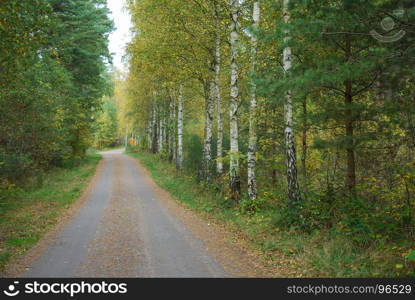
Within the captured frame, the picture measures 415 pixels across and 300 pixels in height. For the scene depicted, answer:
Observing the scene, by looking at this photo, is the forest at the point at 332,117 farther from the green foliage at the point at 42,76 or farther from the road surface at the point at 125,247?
the green foliage at the point at 42,76

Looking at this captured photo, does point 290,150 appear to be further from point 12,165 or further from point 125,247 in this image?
point 12,165

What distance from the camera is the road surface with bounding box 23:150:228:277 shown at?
23.8 ft

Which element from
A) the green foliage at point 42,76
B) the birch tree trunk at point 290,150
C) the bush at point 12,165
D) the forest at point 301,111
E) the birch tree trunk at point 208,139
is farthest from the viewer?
the birch tree trunk at point 208,139

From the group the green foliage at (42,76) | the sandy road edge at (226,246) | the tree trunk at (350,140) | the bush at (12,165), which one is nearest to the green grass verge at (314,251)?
the sandy road edge at (226,246)

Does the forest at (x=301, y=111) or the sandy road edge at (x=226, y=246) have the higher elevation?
the forest at (x=301, y=111)

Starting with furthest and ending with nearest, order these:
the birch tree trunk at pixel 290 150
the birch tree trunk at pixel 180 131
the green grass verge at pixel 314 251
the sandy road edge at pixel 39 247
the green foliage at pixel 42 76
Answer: the birch tree trunk at pixel 180 131
the birch tree trunk at pixel 290 150
the green foliage at pixel 42 76
the sandy road edge at pixel 39 247
the green grass verge at pixel 314 251

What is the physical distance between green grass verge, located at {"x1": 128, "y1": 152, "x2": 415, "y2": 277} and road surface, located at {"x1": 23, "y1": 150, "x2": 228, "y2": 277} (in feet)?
4.95

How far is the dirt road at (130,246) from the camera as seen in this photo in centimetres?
727

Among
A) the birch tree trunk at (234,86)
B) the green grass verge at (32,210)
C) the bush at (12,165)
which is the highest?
the birch tree trunk at (234,86)

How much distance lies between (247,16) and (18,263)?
1198 cm

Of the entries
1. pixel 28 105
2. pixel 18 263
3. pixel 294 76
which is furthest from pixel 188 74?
pixel 18 263

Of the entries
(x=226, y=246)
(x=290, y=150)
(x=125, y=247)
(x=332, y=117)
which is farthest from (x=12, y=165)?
(x=332, y=117)

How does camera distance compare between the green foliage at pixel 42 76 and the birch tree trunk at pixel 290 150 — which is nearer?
the green foliage at pixel 42 76

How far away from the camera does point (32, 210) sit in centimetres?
1353
